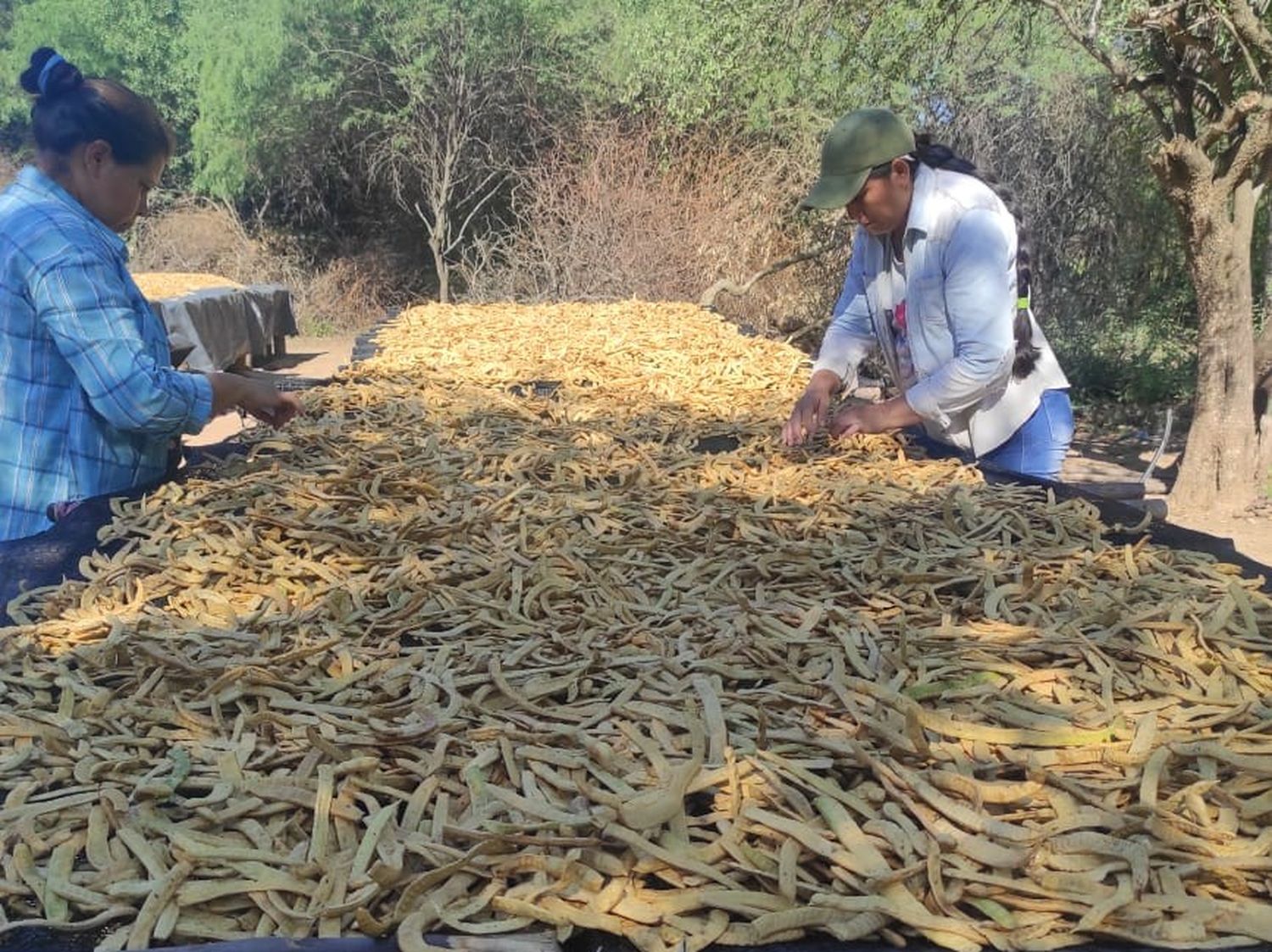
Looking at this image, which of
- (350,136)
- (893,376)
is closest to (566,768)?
(893,376)

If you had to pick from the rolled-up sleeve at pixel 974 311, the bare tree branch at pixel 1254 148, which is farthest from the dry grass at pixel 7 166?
the rolled-up sleeve at pixel 974 311

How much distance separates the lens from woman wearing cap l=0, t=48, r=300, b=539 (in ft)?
6.62

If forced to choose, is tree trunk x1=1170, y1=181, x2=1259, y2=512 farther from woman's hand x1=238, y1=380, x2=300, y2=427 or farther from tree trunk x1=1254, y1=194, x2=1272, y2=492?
woman's hand x1=238, y1=380, x2=300, y2=427

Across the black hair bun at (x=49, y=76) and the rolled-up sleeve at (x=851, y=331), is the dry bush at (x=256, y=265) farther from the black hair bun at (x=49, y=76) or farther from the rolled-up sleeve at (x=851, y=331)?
the black hair bun at (x=49, y=76)

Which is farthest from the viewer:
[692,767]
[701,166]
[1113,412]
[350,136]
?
[350,136]

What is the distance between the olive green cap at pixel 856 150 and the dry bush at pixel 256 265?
14898 millimetres

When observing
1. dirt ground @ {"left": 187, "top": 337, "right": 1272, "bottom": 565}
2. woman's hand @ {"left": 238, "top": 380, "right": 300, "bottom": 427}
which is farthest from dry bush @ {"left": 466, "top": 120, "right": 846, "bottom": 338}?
woman's hand @ {"left": 238, "top": 380, "right": 300, "bottom": 427}

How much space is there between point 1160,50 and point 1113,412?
4487 millimetres

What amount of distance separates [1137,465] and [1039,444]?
21.7ft

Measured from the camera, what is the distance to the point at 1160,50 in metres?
6.56

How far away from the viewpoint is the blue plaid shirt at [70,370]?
201 cm

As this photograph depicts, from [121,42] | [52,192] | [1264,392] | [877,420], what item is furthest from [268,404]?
[121,42]

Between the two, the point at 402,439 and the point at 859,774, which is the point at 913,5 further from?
the point at 859,774

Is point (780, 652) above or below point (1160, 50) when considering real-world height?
below
